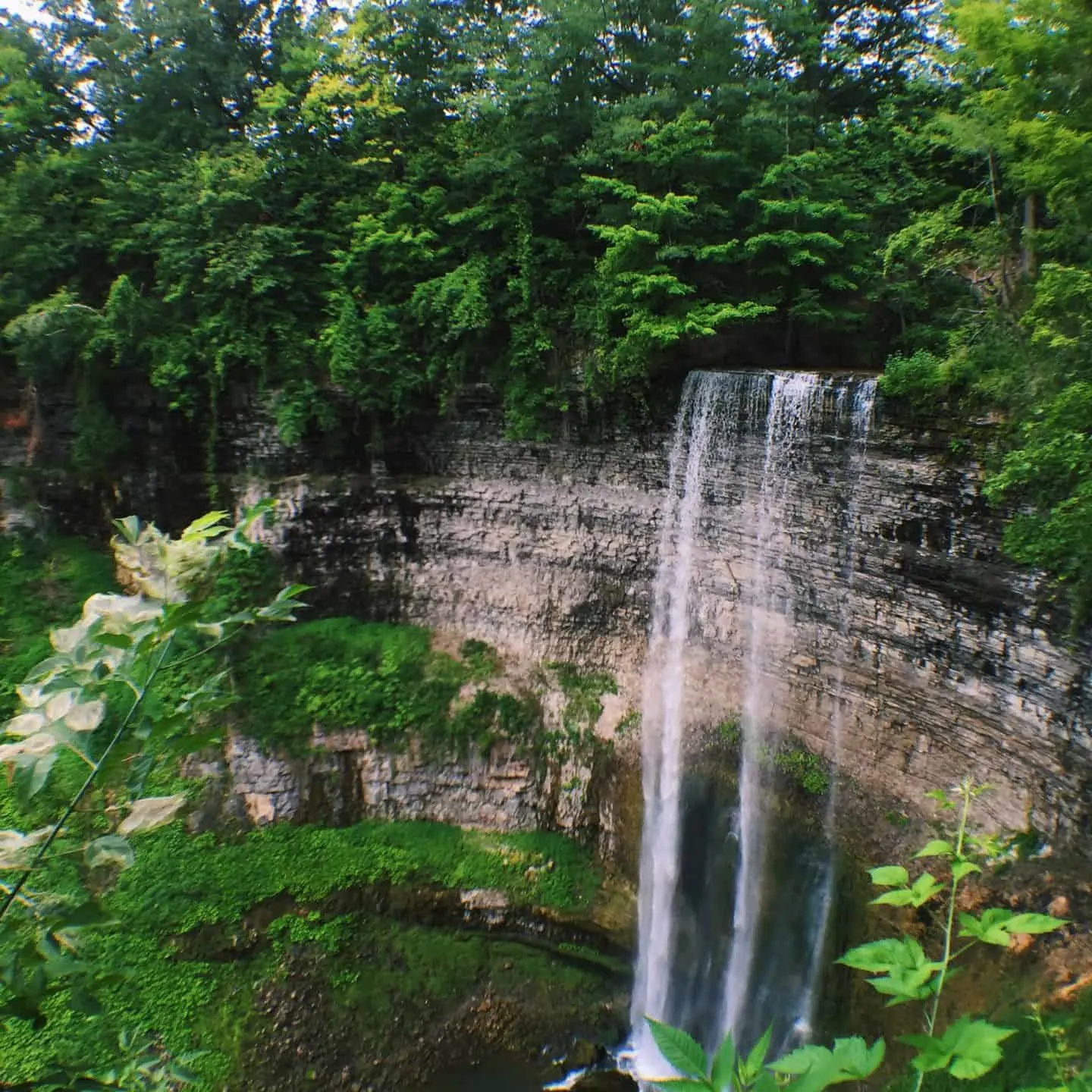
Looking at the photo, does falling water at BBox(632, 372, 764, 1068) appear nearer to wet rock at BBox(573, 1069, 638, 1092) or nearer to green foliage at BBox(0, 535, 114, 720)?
wet rock at BBox(573, 1069, 638, 1092)

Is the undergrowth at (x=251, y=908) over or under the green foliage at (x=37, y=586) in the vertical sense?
under

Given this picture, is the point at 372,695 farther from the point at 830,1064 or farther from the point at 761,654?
the point at 830,1064

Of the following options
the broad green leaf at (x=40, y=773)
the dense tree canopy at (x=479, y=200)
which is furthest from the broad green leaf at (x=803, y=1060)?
the dense tree canopy at (x=479, y=200)

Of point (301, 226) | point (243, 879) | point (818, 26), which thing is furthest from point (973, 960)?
point (301, 226)

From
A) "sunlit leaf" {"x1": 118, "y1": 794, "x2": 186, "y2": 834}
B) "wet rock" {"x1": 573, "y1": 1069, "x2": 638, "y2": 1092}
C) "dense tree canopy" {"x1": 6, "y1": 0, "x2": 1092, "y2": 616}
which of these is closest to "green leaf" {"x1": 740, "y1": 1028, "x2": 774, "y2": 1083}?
"sunlit leaf" {"x1": 118, "y1": 794, "x2": 186, "y2": 834}

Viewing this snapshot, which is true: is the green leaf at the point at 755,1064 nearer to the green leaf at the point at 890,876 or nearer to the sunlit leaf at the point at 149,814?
the green leaf at the point at 890,876

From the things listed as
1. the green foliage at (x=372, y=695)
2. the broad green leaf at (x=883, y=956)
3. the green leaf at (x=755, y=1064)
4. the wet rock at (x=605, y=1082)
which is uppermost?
the broad green leaf at (x=883, y=956)
